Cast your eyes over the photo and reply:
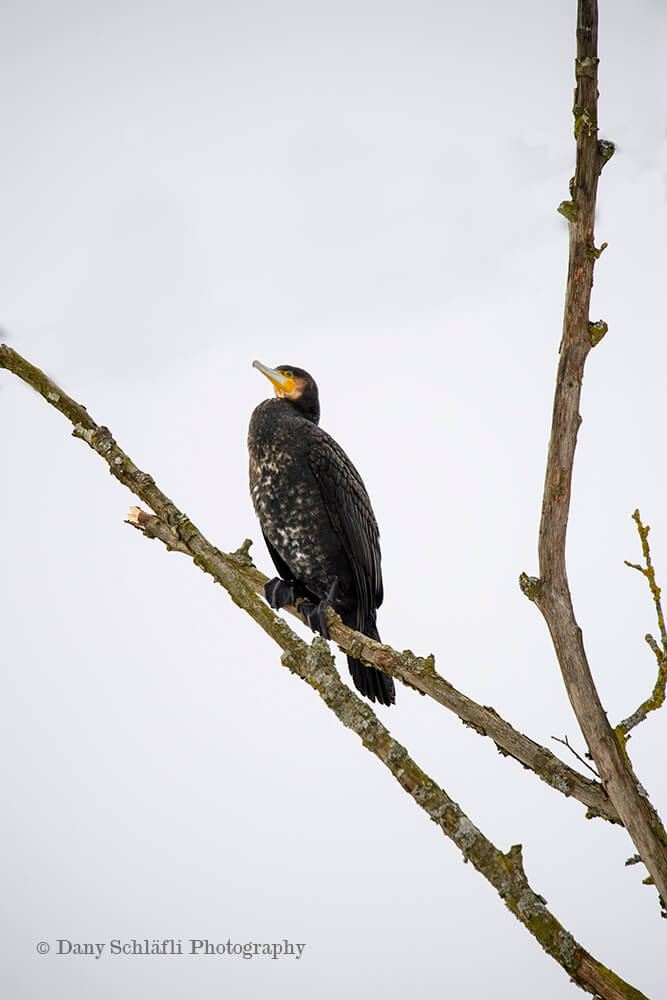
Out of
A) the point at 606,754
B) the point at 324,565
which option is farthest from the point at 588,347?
the point at 324,565

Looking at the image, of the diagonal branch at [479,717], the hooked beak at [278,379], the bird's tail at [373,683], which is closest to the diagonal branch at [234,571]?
the diagonal branch at [479,717]

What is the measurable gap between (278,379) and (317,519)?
2.14 feet

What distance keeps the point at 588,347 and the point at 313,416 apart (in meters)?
1.90

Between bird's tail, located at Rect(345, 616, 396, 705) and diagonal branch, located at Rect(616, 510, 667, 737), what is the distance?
139 cm

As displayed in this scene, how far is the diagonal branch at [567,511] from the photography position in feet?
6.96

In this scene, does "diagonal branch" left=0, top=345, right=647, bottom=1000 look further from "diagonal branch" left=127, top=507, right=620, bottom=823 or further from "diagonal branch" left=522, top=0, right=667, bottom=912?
"diagonal branch" left=522, top=0, right=667, bottom=912

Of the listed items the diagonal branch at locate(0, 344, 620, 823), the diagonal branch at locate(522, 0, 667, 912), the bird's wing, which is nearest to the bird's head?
the bird's wing

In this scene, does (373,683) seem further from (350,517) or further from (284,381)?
(284,381)

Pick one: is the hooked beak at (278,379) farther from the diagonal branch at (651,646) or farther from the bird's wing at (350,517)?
the diagonal branch at (651,646)

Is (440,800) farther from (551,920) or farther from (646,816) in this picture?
(646,816)

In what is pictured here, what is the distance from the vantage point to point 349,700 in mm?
2520

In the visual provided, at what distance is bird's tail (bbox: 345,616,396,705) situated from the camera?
3.55m

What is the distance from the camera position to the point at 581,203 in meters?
2.12

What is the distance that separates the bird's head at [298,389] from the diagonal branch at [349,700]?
105 cm
